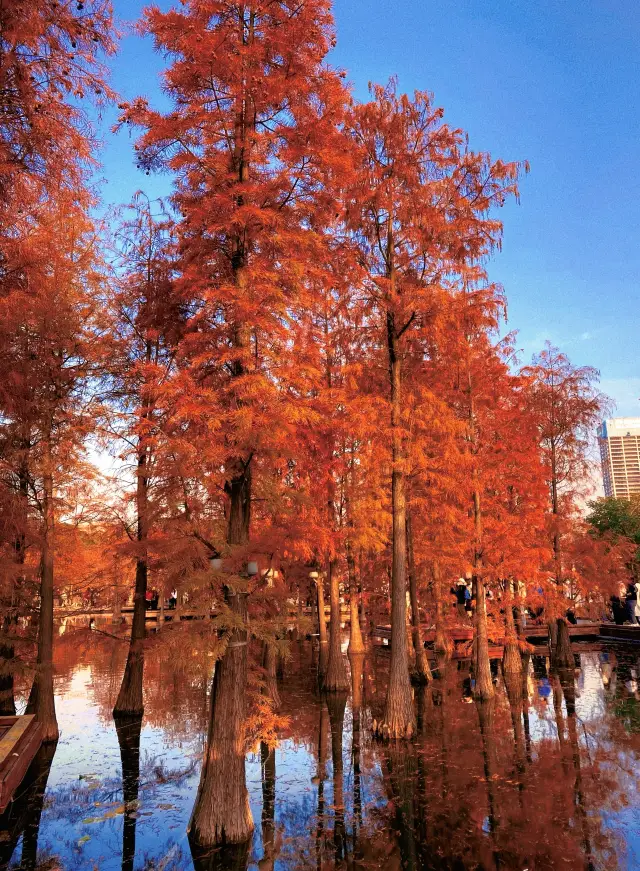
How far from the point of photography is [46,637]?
16.4 metres

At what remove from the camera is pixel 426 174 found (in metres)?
18.2

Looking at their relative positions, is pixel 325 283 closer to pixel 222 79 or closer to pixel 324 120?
pixel 324 120

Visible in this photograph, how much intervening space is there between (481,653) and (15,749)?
1521cm

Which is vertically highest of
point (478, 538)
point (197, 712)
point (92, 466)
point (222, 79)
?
point (222, 79)

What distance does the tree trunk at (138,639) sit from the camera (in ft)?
59.3

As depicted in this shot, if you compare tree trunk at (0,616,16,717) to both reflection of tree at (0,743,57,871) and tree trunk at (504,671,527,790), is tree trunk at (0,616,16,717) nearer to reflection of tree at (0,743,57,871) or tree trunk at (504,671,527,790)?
reflection of tree at (0,743,57,871)

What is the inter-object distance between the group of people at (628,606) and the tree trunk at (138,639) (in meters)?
33.5

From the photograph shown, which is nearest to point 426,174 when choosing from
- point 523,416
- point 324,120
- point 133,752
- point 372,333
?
point 372,333

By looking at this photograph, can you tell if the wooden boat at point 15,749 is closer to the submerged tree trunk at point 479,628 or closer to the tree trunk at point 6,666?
the tree trunk at point 6,666

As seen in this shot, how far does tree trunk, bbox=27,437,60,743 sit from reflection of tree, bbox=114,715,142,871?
2019mm

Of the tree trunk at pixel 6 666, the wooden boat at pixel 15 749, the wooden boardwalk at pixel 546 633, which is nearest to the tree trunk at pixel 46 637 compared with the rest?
the wooden boat at pixel 15 749

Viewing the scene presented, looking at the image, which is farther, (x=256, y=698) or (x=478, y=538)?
(x=478, y=538)

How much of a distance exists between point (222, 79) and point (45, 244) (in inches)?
304

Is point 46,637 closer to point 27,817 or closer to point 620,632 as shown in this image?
point 27,817
